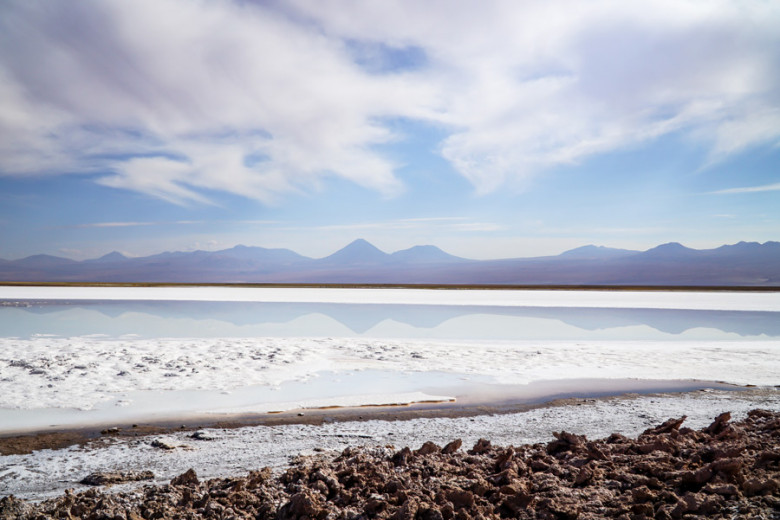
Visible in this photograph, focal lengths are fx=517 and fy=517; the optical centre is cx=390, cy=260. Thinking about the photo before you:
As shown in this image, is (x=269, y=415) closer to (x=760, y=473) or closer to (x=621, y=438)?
(x=621, y=438)

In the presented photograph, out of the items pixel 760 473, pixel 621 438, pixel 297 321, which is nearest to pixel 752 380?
pixel 621 438

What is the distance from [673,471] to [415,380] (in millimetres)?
4575

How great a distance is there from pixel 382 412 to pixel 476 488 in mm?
2736

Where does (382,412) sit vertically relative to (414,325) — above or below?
below

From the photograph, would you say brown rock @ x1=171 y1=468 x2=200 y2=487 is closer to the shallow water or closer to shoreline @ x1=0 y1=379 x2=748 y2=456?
shoreline @ x1=0 y1=379 x2=748 y2=456

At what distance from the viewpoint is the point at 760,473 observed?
139 inches

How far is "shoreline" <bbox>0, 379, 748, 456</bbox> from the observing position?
5238 mm

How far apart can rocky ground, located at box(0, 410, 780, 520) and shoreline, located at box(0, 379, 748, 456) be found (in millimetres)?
1396

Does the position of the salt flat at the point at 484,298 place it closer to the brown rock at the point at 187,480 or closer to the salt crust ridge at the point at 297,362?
the salt crust ridge at the point at 297,362

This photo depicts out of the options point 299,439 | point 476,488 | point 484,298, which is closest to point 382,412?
point 299,439

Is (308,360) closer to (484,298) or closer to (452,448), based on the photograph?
(452,448)

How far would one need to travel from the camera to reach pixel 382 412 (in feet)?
20.3

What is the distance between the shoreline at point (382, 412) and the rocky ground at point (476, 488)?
4.58ft

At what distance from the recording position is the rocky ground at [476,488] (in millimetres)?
3256
